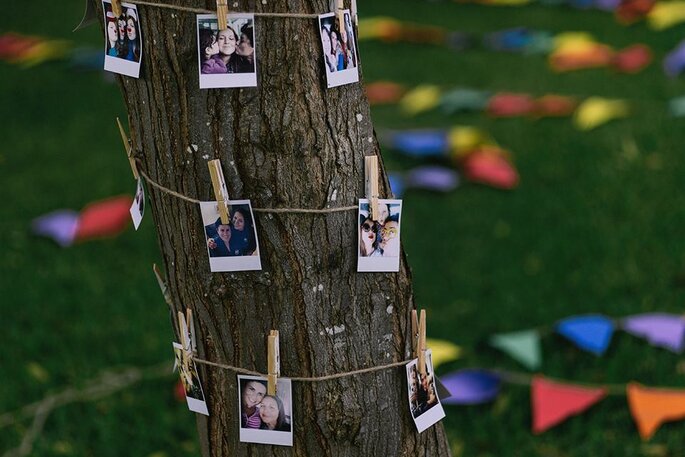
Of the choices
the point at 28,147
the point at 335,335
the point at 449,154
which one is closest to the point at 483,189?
the point at 449,154

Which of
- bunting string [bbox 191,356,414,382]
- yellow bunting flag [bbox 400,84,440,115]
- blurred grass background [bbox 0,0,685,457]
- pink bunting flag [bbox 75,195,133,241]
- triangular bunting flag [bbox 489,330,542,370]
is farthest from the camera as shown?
yellow bunting flag [bbox 400,84,440,115]

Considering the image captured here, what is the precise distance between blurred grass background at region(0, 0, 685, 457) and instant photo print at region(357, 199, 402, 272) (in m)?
1.31

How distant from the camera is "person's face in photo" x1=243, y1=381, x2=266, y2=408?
1595mm

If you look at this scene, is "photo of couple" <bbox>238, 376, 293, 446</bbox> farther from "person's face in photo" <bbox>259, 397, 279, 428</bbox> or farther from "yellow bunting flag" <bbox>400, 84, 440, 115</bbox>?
"yellow bunting flag" <bbox>400, 84, 440, 115</bbox>

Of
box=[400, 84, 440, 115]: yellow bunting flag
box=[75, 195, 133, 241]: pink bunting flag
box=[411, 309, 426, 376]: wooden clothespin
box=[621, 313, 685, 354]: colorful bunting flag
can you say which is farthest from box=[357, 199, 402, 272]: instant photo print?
box=[400, 84, 440, 115]: yellow bunting flag

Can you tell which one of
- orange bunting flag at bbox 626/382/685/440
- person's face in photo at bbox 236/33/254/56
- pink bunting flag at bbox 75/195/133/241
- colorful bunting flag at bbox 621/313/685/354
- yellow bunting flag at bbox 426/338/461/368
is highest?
person's face in photo at bbox 236/33/254/56

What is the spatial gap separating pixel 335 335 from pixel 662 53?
16.4 ft

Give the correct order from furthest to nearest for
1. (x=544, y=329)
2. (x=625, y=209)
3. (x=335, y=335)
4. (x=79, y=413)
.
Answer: (x=625, y=209) < (x=544, y=329) < (x=79, y=413) < (x=335, y=335)

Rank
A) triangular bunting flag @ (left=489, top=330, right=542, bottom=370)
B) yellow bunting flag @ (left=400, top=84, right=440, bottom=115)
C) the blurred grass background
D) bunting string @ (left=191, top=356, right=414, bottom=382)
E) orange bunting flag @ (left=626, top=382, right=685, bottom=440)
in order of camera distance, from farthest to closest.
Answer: yellow bunting flag @ (left=400, top=84, right=440, bottom=115) → triangular bunting flag @ (left=489, top=330, right=542, bottom=370) → the blurred grass background → orange bunting flag @ (left=626, top=382, right=685, bottom=440) → bunting string @ (left=191, top=356, right=414, bottom=382)

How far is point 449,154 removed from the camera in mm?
4762

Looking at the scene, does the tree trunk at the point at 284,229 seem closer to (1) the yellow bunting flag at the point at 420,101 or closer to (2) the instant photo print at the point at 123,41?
(2) the instant photo print at the point at 123,41

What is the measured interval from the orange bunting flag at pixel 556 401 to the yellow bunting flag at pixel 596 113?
237 cm

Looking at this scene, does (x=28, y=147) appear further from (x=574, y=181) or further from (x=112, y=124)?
(x=574, y=181)

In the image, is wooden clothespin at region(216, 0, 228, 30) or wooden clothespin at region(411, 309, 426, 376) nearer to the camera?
wooden clothespin at region(216, 0, 228, 30)
